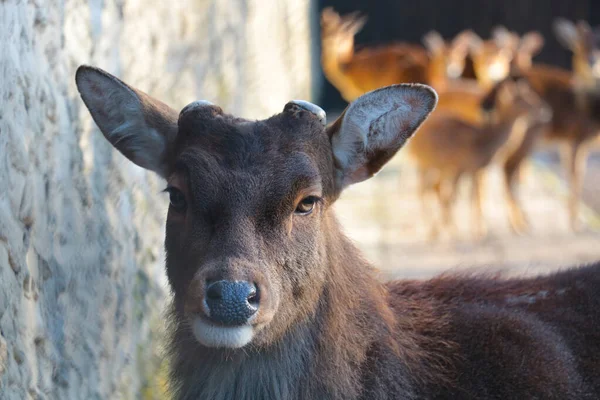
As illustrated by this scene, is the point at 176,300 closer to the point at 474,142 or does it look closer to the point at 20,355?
the point at 20,355

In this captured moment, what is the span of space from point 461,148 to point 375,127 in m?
9.14

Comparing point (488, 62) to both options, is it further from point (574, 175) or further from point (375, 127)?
point (375, 127)

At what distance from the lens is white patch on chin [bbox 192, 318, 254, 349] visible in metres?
3.24

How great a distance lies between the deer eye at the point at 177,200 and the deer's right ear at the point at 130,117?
30cm

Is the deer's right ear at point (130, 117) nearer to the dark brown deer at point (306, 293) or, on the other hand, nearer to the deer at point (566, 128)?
the dark brown deer at point (306, 293)

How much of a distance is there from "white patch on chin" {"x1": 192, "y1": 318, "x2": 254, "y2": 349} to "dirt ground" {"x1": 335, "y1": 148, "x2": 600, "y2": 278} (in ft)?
20.3

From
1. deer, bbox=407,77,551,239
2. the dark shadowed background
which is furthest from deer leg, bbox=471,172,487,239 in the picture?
the dark shadowed background

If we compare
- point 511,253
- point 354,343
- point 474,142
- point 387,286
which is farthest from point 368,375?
point 474,142

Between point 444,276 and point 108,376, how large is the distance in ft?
5.94

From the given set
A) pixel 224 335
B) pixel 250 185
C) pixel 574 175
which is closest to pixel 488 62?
pixel 574 175

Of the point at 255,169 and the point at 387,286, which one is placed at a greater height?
the point at 255,169

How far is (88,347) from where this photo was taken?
4.55m

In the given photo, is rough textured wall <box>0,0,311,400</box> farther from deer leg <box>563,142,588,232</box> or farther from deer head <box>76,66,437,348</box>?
deer leg <box>563,142,588,232</box>

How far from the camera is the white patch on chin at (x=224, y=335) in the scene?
324 centimetres
